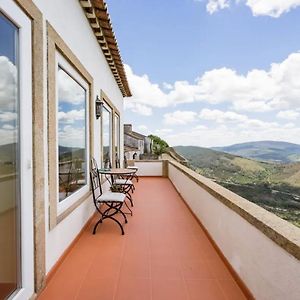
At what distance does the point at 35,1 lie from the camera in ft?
7.20

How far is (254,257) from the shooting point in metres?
2.06

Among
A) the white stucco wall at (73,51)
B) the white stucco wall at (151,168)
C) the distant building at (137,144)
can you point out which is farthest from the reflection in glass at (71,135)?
the distant building at (137,144)

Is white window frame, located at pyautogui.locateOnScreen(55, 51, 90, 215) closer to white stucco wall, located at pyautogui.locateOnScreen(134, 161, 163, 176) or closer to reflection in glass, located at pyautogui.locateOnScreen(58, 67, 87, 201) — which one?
reflection in glass, located at pyautogui.locateOnScreen(58, 67, 87, 201)

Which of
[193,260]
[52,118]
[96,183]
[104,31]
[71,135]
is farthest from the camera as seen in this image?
[96,183]

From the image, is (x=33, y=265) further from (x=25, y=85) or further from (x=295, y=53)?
(x=295, y=53)

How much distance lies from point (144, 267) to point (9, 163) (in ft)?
5.34

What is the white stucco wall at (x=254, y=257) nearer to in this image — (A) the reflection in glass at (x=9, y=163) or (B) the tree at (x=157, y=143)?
(A) the reflection in glass at (x=9, y=163)

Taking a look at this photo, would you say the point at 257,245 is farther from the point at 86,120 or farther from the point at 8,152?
the point at 86,120

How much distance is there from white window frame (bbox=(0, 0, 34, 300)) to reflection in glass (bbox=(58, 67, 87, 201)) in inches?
38.9

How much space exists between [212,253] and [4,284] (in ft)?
6.85

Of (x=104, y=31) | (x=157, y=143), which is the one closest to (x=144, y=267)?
(x=104, y=31)

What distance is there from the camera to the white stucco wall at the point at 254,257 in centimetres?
159

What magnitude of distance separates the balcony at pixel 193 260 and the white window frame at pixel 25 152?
0.32 metres

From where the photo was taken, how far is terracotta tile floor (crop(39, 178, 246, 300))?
2.23m
